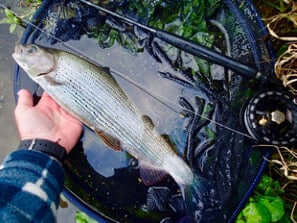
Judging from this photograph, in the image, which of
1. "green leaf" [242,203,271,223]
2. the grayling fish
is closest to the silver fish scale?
the grayling fish

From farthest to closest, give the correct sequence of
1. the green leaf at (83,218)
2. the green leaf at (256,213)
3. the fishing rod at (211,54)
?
the green leaf at (83,218), the green leaf at (256,213), the fishing rod at (211,54)

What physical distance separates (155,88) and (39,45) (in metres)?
0.62

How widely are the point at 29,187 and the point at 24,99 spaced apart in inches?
20.0

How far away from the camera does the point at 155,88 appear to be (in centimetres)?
197

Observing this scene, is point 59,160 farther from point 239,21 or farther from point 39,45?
point 239,21

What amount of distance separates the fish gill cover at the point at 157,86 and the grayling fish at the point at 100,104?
8cm

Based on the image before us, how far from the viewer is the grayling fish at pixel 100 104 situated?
1798 mm

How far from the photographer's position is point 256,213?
6.06 ft

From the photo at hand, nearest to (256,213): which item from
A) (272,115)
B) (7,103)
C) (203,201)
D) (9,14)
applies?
(203,201)

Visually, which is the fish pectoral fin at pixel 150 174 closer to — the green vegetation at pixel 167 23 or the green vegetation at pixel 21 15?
the green vegetation at pixel 167 23

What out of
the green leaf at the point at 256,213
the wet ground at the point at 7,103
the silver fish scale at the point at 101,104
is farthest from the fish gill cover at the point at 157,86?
the wet ground at the point at 7,103

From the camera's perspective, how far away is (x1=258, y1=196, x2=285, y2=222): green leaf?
1846mm

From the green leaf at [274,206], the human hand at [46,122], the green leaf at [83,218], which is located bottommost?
the green leaf at [83,218]

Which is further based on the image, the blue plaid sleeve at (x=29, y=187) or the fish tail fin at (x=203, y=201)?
the fish tail fin at (x=203, y=201)
